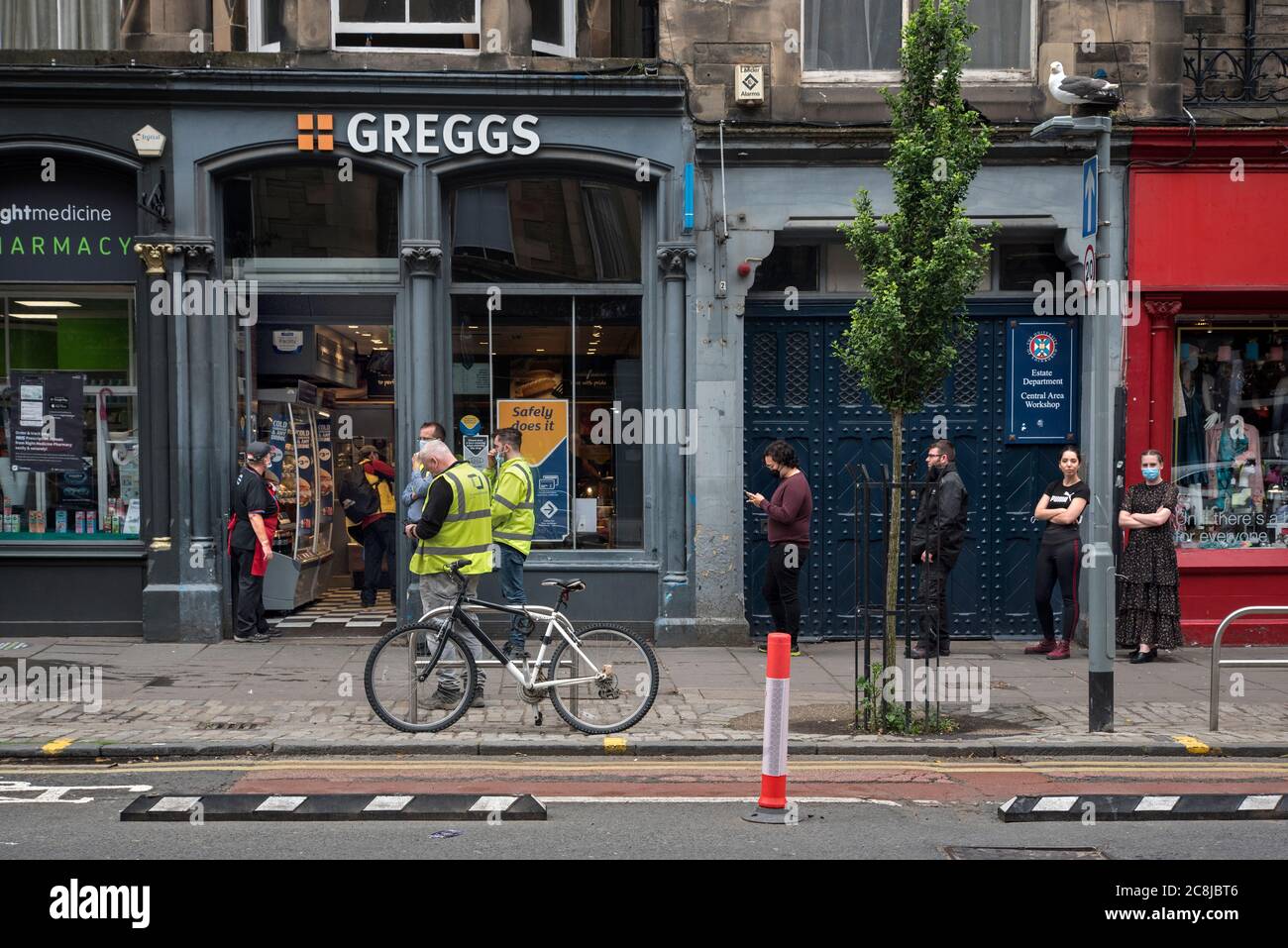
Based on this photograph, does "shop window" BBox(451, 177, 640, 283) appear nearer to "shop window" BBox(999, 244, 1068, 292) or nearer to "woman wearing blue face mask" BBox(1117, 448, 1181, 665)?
"shop window" BBox(999, 244, 1068, 292)

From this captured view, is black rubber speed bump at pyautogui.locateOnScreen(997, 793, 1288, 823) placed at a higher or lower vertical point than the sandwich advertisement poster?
lower

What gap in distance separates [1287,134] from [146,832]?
12428mm

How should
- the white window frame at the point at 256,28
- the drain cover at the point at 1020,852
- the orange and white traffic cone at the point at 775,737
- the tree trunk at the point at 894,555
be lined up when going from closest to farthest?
the drain cover at the point at 1020,852 → the orange and white traffic cone at the point at 775,737 → the tree trunk at the point at 894,555 → the white window frame at the point at 256,28

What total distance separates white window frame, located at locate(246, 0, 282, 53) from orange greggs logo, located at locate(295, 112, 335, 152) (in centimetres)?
97

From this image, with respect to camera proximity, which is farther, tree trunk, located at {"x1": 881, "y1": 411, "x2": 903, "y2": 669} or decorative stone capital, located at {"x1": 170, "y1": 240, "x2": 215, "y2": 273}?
decorative stone capital, located at {"x1": 170, "y1": 240, "x2": 215, "y2": 273}

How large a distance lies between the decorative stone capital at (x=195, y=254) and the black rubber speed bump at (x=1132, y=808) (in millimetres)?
9428

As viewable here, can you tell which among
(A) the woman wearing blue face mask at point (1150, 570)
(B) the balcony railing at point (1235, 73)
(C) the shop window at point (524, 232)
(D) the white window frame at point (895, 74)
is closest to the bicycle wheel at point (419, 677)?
(C) the shop window at point (524, 232)

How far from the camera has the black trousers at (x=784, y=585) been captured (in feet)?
40.4

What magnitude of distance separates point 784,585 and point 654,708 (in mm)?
2848

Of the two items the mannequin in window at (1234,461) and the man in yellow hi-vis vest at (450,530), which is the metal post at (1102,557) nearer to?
the man in yellow hi-vis vest at (450,530)

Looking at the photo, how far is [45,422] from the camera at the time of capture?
13.2 metres

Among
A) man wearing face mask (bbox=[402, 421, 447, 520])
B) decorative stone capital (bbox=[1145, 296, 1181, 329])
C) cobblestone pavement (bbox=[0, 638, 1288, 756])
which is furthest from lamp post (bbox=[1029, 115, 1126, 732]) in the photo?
man wearing face mask (bbox=[402, 421, 447, 520])

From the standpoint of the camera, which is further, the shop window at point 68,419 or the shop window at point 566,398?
the shop window at point 566,398

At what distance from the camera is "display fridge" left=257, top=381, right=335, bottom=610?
14.3m
